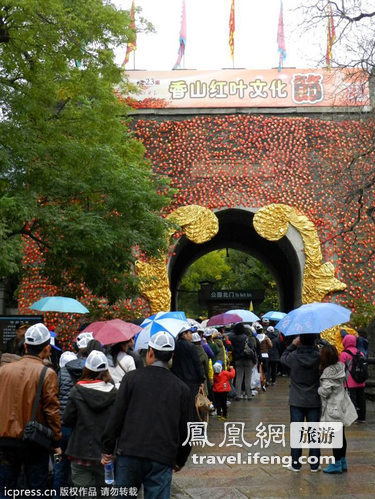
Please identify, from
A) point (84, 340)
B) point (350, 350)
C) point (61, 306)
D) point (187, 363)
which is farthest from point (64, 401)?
point (61, 306)

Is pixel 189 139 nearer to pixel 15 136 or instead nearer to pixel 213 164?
pixel 213 164

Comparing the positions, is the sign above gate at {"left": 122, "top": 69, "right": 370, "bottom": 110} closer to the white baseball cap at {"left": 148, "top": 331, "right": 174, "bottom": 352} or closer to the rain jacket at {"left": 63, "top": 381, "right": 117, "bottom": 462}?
the rain jacket at {"left": 63, "top": 381, "right": 117, "bottom": 462}

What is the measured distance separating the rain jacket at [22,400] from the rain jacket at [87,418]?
15.0 inches

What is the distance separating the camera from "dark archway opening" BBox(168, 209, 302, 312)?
21.1 m

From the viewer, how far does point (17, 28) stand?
34.1ft

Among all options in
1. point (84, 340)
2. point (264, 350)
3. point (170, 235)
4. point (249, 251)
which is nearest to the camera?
point (84, 340)

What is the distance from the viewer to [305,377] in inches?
264

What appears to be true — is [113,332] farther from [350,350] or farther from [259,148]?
[259,148]

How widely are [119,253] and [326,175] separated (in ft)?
29.2

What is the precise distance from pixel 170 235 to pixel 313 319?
11.8 m

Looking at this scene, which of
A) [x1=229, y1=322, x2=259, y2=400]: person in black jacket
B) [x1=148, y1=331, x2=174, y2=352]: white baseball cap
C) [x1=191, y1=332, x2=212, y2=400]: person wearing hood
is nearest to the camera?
[x1=148, y1=331, x2=174, y2=352]: white baseball cap

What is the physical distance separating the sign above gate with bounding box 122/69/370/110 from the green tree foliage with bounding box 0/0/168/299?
6767 mm

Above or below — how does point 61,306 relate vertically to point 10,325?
above
